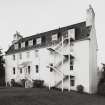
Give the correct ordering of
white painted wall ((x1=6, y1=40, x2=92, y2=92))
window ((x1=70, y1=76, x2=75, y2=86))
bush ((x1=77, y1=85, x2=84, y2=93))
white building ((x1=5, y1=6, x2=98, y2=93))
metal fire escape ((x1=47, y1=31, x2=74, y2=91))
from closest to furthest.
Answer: bush ((x1=77, y1=85, x2=84, y2=93)) < white painted wall ((x1=6, y1=40, x2=92, y2=92)) < white building ((x1=5, y1=6, x2=98, y2=93)) < window ((x1=70, y1=76, x2=75, y2=86)) < metal fire escape ((x1=47, y1=31, x2=74, y2=91))

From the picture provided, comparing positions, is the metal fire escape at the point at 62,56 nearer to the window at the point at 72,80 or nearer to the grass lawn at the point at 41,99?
the window at the point at 72,80

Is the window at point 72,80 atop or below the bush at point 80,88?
atop

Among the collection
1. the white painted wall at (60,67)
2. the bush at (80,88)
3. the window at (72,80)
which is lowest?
the bush at (80,88)

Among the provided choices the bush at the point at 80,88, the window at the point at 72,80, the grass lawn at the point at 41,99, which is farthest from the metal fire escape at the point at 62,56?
the grass lawn at the point at 41,99

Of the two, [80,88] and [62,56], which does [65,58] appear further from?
[80,88]

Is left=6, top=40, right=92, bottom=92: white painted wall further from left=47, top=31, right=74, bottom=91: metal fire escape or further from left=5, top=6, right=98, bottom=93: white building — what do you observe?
left=47, top=31, right=74, bottom=91: metal fire escape

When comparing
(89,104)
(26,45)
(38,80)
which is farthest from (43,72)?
(89,104)

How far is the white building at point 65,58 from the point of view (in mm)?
24938

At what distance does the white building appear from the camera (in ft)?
81.8

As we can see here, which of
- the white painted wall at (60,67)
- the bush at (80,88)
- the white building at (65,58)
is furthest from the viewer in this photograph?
the white building at (65,58)

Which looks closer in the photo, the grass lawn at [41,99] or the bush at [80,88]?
the grass lawn at [41,99]

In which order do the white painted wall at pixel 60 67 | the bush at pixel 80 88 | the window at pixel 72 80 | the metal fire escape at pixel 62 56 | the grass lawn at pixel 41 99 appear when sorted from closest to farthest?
the grass lawn at pixel 41 99
the bush at pixel 80 88
the white painted wall at pixel 60 67
the window at pixel 72 80
the metal fire escape at pixel 62 56

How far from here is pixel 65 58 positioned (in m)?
27.1

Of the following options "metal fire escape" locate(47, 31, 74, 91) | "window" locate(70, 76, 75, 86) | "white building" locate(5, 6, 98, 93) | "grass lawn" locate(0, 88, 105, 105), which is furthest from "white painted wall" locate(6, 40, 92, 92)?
"grass lawn" locate(0, 88, 105, 105)
